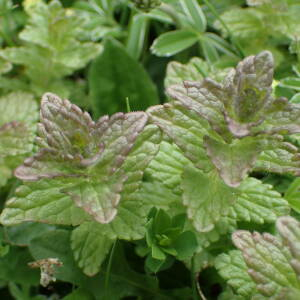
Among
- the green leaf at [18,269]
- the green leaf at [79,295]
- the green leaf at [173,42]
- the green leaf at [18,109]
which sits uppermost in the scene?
the green leaf at [173,42]

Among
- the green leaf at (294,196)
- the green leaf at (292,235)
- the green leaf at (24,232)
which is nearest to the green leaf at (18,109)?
the green leaf at (24,232)

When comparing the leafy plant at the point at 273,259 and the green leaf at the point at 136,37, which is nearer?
the leafy plant at the point at 273,259

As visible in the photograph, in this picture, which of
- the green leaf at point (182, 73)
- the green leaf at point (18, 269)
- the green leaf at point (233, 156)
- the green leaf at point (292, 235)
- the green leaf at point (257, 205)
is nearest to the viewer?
the green leaf at point (292, 235)

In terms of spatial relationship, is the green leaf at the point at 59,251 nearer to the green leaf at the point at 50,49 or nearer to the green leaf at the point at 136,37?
the green leaf at the point at 50,49

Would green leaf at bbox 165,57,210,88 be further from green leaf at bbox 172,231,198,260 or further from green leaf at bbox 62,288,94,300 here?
green leaf at bbox 62,288,94,300

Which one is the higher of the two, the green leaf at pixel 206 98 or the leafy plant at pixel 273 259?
the green leaf at pixel 206 98

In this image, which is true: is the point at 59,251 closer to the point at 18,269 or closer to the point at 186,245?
the point at 18,269

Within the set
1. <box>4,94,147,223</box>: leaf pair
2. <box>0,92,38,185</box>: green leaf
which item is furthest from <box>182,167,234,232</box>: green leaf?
<box>0,92,38,185</box>: green leaf

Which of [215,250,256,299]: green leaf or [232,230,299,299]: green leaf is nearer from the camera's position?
[232,230,299,299]: green leaf
